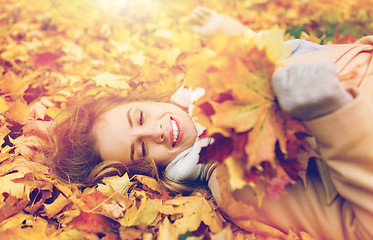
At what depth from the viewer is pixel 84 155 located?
5.11 feet

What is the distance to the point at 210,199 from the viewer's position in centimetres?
130

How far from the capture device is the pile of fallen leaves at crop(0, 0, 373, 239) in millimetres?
760

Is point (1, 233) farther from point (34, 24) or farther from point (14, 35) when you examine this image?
point (34, 24)

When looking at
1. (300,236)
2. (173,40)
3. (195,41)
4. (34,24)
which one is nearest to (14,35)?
(34,24)

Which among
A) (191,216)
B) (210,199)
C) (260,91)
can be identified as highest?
(260,91)

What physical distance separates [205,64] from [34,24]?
2.62 m

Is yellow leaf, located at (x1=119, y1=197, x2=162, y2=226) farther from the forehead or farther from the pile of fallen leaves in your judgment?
the forehead

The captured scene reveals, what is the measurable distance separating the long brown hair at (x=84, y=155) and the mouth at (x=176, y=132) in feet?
0.53

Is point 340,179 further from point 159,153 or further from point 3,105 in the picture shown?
point 3,105

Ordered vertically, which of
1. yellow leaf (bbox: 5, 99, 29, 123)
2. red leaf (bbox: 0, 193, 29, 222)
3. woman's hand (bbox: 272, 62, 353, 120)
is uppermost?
woman's hand (bbox: 272, 62, 353, 120)

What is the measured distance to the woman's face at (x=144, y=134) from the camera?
1377 mm

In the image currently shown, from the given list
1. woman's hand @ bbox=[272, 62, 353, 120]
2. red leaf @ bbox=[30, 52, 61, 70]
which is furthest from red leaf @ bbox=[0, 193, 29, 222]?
red leaf @ bbox=[30, 52, 61, 70]

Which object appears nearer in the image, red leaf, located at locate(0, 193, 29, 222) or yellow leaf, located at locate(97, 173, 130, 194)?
red leaf, located at locate(0, 193, 29, 222)

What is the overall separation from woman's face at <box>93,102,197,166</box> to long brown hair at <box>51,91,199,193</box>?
6 centimetres
